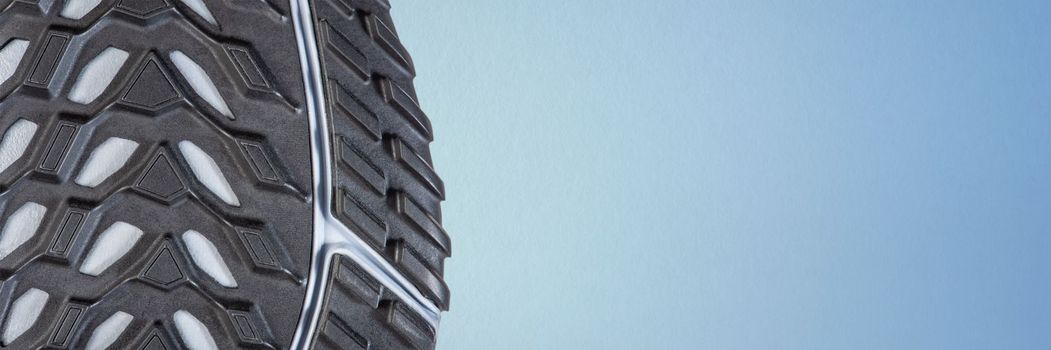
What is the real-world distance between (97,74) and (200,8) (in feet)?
0.14

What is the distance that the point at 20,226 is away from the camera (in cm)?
44

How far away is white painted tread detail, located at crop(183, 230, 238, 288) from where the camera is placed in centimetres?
44

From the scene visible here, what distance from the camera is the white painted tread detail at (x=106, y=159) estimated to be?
0.43 metres

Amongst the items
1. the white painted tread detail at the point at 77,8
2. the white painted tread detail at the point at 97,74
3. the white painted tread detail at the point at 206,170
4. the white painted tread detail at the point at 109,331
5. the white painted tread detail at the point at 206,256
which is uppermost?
the white painted tread detail at the point at 77,8

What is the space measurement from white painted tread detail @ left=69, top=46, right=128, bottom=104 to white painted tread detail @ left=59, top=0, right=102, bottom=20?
0.05 ft

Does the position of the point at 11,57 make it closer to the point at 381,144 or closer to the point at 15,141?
the point at 15,141

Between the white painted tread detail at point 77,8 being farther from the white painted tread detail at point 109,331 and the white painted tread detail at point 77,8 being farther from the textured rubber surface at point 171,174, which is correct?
the white painted tread detail at point 109,331

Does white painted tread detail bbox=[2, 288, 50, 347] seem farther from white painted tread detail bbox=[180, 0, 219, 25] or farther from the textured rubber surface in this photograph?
white painted tread detail bbox=[180, 0, 219, 25]

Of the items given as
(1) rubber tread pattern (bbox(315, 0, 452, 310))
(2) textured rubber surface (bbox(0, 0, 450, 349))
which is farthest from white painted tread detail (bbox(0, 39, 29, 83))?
(1) rubber tread pattern (bbox(315, 0, 452, 310))

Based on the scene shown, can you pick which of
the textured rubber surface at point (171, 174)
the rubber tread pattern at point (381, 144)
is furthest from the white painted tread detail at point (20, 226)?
the rubber tread pattern at point (381, 144)

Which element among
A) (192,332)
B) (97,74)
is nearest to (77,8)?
(97,74)

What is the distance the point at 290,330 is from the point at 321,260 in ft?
0.10

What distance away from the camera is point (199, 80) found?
1.41 ft

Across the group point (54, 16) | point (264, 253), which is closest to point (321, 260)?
point (264, 253)
